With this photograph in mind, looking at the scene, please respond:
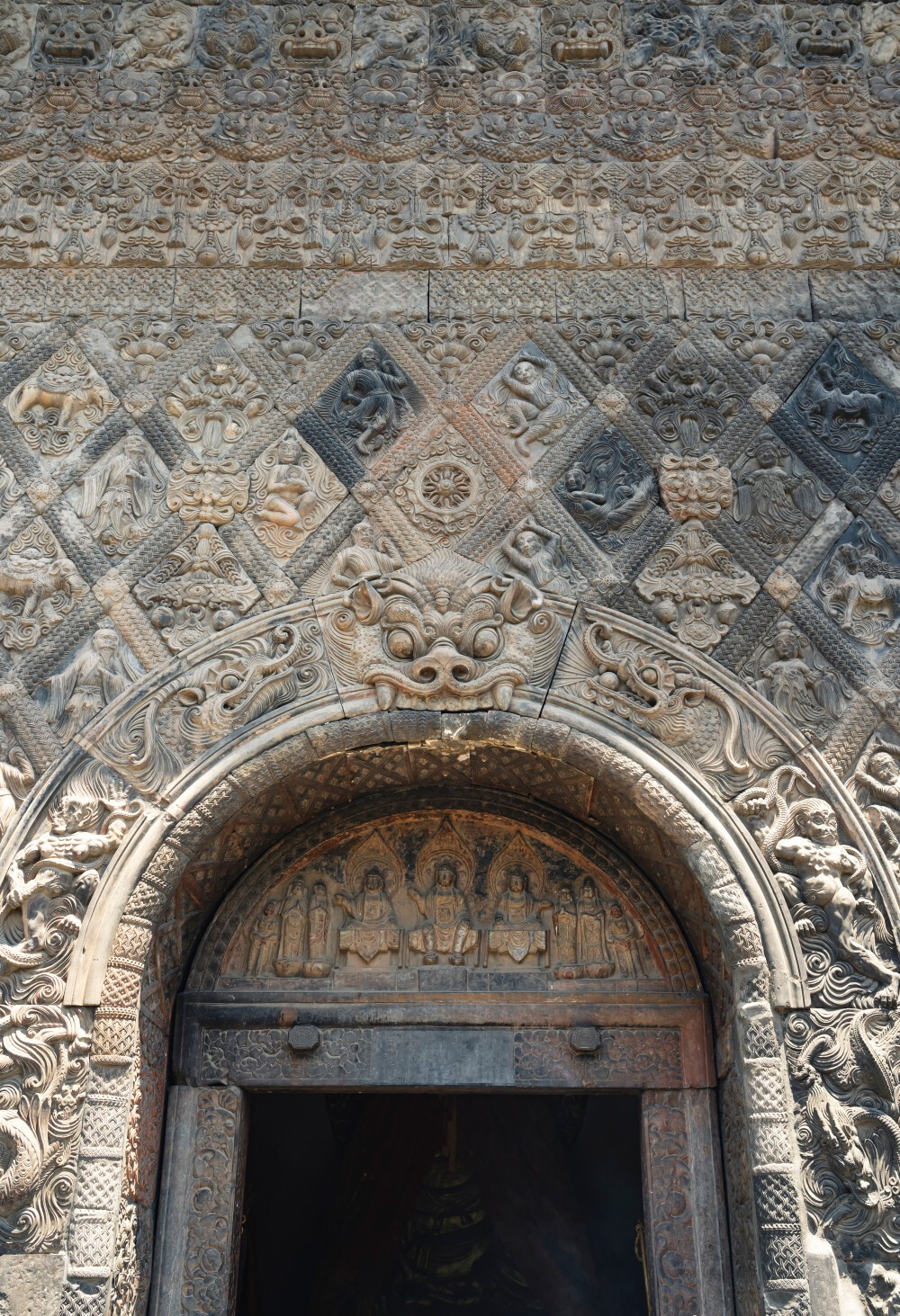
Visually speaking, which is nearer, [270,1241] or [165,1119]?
[165,1119]

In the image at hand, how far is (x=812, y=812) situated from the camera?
4910mm

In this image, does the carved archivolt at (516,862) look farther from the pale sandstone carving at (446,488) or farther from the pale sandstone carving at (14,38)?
the pale sandstone carving at (14,38)

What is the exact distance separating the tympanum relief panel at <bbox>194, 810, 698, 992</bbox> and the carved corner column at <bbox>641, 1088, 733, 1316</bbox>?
21.8 inches

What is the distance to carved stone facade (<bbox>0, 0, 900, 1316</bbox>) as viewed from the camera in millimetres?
4703

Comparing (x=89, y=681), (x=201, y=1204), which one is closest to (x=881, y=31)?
(x=89, y=681)

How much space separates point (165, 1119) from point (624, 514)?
346 cm

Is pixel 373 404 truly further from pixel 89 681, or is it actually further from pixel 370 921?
pixel 370 921

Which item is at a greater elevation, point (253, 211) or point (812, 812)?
point (253, 211)

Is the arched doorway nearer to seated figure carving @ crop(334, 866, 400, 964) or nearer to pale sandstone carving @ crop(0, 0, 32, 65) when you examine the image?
seated figure carving @ crop(334, 866, 400, 964)

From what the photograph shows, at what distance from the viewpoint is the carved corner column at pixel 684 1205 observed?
192 inches

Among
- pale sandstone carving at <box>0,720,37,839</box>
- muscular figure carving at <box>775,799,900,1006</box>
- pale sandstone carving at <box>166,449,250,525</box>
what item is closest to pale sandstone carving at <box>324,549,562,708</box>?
pale sandstone carving at <box>166,449,250,525</box>

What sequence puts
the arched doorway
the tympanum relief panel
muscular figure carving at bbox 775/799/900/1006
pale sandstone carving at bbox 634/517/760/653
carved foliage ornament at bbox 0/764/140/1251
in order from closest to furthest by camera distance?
1. carved foliage ornament at bbox 0/764/140/1251
2. muscular figure carving at bbox 775/799/900/1006
3. the arched doorway
4. pale sandstone carving at bbox 634/517/760/653
5. the tympanum relief panel

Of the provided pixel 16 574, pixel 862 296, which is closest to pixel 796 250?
pixel 862 296

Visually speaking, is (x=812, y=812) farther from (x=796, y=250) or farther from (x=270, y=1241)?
(x=270, y=1241)
